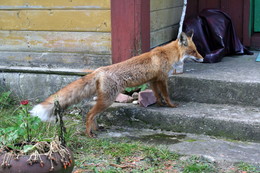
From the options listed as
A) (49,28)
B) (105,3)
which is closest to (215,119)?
(105,3)

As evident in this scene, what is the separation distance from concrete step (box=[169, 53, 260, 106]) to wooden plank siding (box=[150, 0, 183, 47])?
81 cm

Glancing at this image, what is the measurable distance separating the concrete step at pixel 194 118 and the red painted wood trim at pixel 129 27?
0.83 metres

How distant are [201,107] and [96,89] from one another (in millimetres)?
1457

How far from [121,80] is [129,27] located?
1063 mm

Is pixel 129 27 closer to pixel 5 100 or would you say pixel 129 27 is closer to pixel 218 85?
pixel 218 85

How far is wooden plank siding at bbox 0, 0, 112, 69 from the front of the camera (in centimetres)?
627

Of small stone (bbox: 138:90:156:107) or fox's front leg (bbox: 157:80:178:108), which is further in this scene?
small stone (bbox: 138:90:156:107)

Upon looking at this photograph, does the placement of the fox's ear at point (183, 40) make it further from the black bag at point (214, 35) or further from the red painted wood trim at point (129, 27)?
the black bag at point (214, 35)

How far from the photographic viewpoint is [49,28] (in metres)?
6.58

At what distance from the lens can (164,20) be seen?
701cm

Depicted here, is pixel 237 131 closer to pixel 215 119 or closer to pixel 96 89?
pixel 215 119

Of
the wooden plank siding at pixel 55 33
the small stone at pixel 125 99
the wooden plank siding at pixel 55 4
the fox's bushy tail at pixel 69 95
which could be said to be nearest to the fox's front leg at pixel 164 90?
the small stone at pixel 125 99

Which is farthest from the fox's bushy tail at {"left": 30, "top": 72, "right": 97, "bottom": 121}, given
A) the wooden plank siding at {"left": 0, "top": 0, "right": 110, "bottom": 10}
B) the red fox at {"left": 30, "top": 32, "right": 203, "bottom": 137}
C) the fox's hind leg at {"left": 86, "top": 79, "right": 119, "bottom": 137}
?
the wooden plank siding at {"left": 0, "top": 0, "right": 110, "bottom": 10}

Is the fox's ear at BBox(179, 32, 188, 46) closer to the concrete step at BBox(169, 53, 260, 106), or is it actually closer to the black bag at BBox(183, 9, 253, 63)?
the concrete step at BBox(169, 53, 260, 106)
